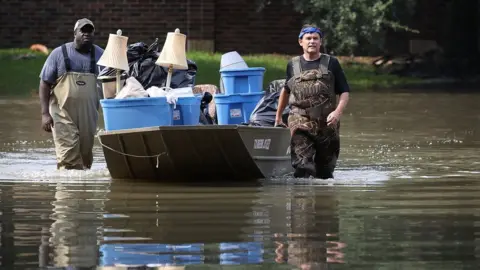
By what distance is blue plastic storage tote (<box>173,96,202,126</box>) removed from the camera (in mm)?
13211

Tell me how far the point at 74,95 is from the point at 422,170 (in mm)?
3793

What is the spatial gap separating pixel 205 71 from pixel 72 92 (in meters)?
15.7

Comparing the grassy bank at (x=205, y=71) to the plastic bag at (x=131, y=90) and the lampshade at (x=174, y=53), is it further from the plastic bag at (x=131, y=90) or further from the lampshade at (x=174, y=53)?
the plastic bag at (x=131, y=90)

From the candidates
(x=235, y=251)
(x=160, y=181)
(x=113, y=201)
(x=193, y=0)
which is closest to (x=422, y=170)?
(x=160, y=181)

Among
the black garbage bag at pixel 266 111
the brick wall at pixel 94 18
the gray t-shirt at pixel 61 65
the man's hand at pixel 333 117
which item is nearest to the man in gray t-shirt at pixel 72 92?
Result: the gray t-shirt at pixel 61 65

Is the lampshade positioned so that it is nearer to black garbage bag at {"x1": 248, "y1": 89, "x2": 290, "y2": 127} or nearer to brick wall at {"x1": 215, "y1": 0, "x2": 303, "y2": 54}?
black garbage bag at {"x1": 248, "y1": 89, "x2": 290, "y2": 127}

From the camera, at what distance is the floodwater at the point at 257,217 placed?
28.4 ft

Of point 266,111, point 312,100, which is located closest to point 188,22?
point 266,111

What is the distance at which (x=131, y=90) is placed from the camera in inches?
516

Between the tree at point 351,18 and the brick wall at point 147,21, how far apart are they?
9.87 feet

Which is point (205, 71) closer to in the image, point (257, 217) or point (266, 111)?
point (266, 111)

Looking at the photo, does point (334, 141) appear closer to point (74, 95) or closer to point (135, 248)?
point (74, 95)

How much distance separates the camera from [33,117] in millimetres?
22281

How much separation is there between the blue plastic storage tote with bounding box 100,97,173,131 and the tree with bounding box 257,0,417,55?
54.8ft
